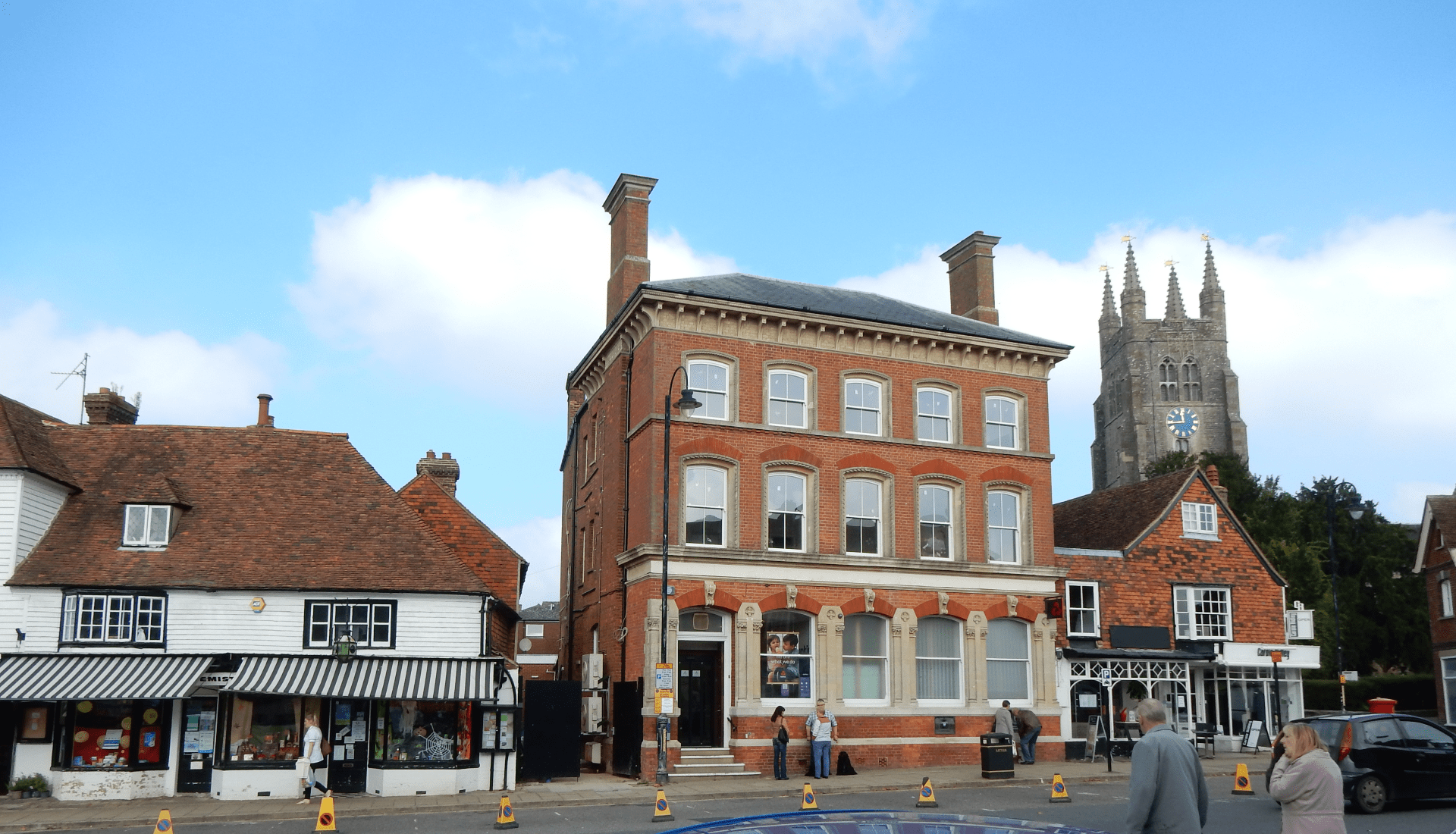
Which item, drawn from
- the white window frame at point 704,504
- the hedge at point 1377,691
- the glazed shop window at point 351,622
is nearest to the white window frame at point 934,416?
the white window frame at point 704,504

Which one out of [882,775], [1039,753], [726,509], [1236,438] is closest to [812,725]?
[882,775]

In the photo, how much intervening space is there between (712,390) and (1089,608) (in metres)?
12.3

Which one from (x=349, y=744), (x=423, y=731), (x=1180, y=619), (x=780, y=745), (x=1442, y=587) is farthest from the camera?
(x=1442, y=587)

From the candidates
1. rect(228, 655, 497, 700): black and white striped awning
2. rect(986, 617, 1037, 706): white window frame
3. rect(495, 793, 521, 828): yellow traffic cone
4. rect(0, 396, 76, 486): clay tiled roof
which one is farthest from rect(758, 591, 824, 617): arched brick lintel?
rect(0, 396, 76, 486): clay tiled roof

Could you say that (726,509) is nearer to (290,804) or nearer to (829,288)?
(829,288)

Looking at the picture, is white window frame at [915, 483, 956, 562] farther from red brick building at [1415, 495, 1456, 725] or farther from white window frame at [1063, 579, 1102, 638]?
red brick building at [1415, 495, 1456, 725]

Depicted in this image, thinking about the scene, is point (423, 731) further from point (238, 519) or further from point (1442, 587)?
point (1442, 587)

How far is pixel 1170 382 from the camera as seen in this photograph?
118188 millimetres

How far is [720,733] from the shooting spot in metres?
28.1

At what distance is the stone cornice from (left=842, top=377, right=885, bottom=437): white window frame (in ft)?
2.45

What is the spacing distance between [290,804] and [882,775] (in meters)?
12.7

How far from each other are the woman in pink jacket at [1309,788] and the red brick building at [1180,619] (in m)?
23.8

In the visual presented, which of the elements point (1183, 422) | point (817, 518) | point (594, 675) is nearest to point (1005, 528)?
point (817, 518)

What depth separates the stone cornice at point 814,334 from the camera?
29.0 m
